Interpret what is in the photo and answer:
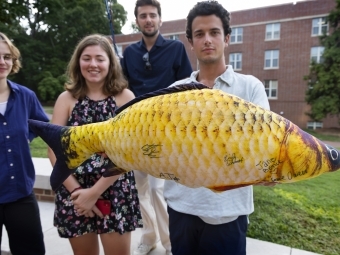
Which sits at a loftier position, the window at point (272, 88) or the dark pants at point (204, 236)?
the dark pants at point (204, 236)

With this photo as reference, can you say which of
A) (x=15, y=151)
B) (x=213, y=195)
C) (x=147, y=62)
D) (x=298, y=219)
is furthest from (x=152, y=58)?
(x=298, y=219)

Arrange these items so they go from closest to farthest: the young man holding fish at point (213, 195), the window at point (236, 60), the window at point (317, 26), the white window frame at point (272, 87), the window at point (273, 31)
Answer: the young man holding fish at point (213, 195) < the window at point (317, 26) < the window at point (273, 31) < the white window frame at point (272, 87) < the window at point (236, 60)

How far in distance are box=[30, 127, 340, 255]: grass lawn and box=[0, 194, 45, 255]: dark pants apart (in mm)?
2313

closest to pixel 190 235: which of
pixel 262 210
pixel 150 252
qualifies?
pixel 150 252

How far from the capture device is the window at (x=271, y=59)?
2316 cm

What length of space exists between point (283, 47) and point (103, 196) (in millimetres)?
23511

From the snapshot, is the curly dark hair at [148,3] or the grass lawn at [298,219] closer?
the curly dark hair at [148,3]

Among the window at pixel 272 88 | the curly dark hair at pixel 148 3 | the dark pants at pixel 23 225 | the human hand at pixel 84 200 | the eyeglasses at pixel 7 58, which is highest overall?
the curly dark hair at pixel 148 3

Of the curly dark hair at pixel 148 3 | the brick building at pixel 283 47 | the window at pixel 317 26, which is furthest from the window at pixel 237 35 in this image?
the curly dark hair at pixel 148 3

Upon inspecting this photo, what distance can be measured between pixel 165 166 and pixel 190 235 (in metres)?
0.88

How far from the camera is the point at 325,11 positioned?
21172mm

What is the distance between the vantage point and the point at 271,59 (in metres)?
23.3

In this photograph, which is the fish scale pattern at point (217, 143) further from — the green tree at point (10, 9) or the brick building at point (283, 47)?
the brick building at point (283, 47)
